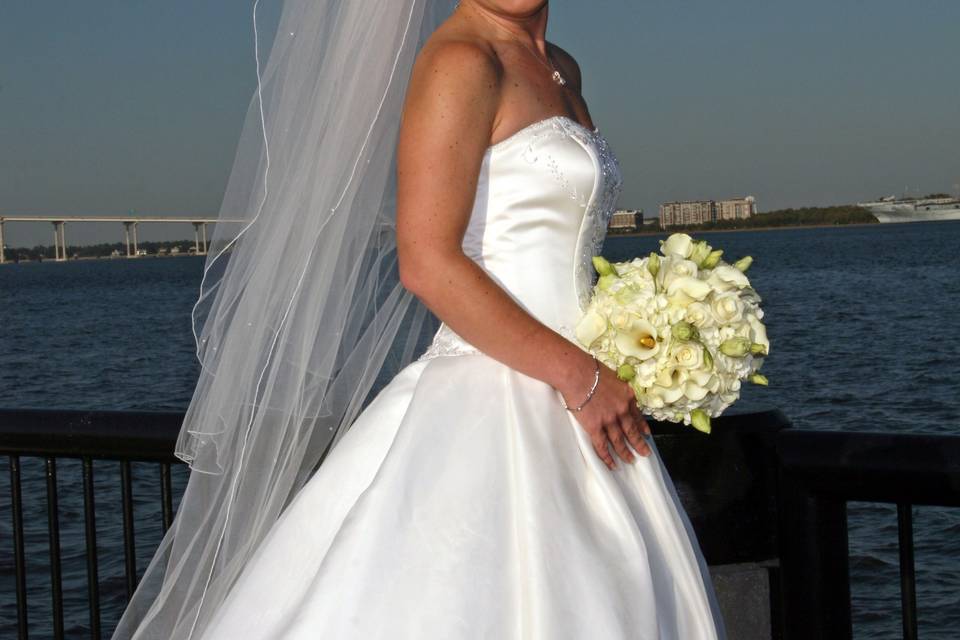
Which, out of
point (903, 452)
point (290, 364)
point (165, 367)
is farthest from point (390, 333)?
point (165, 367)

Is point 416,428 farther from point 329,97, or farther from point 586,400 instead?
point 329,97

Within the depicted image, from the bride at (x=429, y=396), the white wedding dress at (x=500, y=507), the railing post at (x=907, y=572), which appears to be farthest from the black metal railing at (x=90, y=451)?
the railing post at (x=907, y=572)

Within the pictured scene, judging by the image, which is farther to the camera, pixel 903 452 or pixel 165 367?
pixel 165 367

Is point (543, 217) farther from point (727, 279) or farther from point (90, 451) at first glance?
point (90, 451)

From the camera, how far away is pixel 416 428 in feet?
7.77

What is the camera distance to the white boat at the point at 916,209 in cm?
14562

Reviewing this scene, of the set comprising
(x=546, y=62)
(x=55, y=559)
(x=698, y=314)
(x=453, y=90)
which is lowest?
(x=55, y=559)

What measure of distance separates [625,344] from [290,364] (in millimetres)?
805

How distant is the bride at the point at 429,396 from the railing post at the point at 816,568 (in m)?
0.46

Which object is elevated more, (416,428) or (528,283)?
(528,283)

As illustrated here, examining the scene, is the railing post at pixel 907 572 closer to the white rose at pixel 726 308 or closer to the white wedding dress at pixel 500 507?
the white wedding dress at pixel 500 507

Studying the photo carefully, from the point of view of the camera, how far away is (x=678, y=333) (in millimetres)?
2307

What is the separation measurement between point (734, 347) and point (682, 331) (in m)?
0.12

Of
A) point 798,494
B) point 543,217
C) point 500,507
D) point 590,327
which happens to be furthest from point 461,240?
point 798,494
